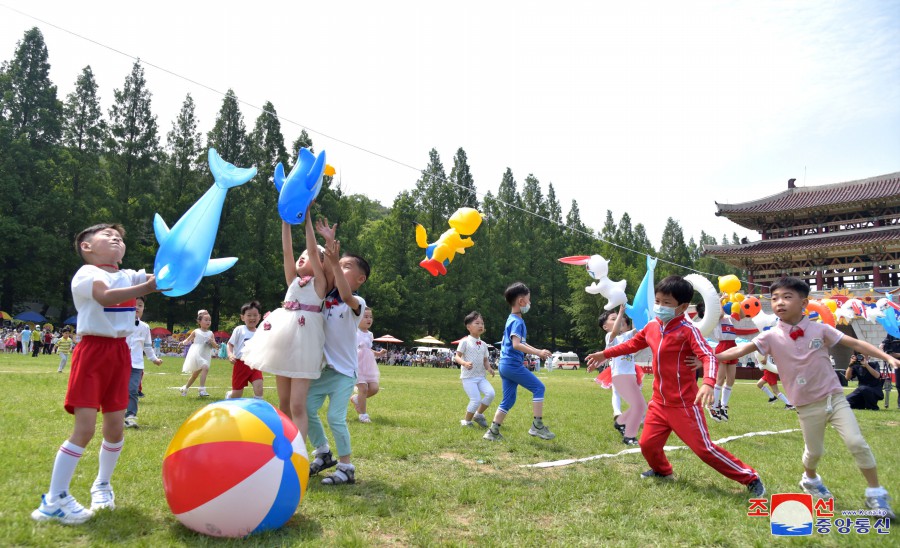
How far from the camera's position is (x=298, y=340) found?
4.73m

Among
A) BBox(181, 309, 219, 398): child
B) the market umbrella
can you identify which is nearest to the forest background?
the market umbrella

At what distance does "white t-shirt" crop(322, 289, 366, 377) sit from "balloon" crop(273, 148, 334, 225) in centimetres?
83

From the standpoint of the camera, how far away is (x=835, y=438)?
838 cm

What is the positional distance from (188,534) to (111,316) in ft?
4.93

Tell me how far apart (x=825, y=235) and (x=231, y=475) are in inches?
1960

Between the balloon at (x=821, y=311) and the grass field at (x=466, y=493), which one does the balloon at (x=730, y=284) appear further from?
the grass field at (x=466, y=493)

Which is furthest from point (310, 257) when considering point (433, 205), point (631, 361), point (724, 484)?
point (433, 205)

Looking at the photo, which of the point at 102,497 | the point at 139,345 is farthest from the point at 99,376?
the point at 139,345

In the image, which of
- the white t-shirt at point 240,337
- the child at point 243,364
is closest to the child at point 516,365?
the child at point 243,364

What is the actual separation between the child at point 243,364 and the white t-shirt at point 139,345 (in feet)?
4.35

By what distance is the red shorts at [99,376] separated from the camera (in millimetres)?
3760

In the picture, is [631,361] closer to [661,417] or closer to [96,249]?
[661,417]

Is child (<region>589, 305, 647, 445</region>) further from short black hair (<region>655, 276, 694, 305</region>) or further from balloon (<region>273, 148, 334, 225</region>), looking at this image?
balloon (<region>273, 148, 334, 225</region>)

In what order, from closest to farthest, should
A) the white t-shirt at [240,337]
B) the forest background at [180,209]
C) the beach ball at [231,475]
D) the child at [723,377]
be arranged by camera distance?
1. the beach ball at [231,475]
2. the white t-shirt at [240,337]
3. the child at [723,377]
4. the forest background at [180,209]
